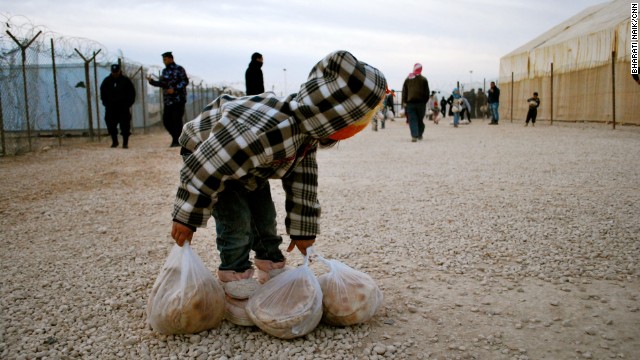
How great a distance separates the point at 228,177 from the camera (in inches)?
80.7

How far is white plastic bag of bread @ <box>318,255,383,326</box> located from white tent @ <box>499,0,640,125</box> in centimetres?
1525

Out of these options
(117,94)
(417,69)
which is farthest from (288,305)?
(417,69)

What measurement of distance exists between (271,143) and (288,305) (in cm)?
69

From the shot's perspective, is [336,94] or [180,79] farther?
[180,79]

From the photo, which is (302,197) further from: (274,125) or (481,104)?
(481,104)

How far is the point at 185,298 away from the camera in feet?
7.04

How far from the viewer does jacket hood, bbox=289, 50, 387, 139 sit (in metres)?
Result: 1.97

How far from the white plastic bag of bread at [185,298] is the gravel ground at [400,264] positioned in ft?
0.25

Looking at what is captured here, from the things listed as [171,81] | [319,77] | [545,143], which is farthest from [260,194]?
[545,143]

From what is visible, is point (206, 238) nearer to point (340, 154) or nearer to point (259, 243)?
point (259, 243)

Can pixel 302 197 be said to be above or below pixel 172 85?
below

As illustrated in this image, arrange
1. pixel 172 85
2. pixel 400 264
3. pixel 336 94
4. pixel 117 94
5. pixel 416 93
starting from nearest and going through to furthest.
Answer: pixel 336 94
pixel 400 264
pixel 172 85
pixel 117 94
pixel 416 93

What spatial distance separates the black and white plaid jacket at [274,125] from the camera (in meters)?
1.98

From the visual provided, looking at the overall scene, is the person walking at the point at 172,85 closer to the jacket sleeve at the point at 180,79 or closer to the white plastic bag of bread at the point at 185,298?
the jacket sleeve at the point at 180,79
